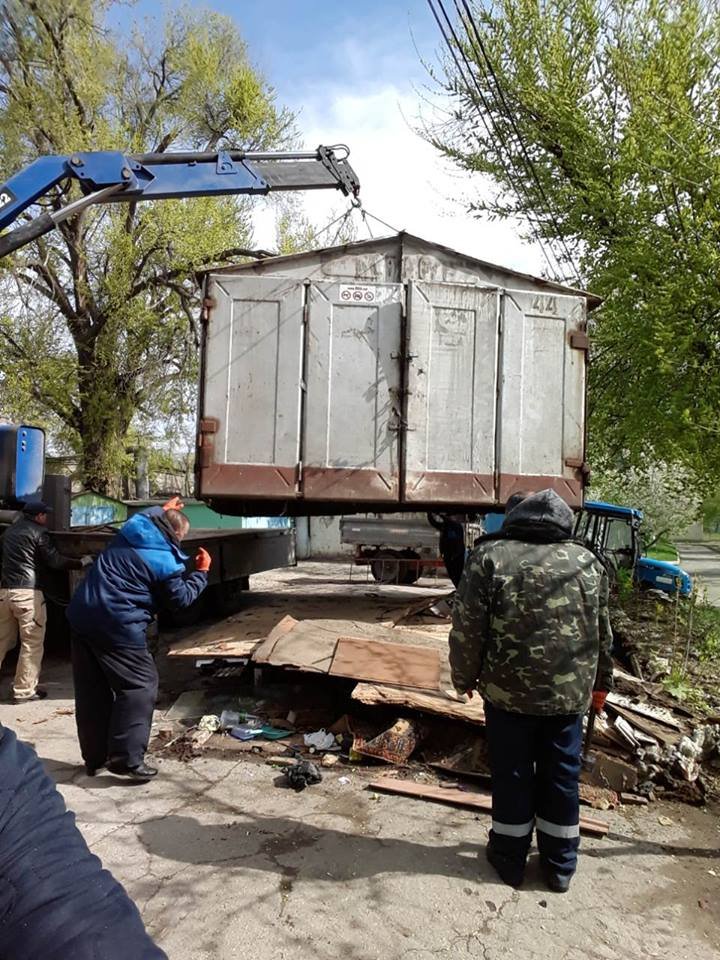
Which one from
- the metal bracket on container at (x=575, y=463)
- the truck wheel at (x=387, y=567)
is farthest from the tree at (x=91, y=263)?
the metal bracket on container at (x=575, y=463)

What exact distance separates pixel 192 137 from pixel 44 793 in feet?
63.3

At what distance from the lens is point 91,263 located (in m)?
15.8

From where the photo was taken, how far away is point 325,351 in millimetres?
5711

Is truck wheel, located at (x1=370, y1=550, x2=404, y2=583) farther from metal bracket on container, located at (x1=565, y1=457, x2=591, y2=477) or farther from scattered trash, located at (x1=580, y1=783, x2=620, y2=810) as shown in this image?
scattered trash, located at (x1=580, y1=783, x2=620, y2=810)

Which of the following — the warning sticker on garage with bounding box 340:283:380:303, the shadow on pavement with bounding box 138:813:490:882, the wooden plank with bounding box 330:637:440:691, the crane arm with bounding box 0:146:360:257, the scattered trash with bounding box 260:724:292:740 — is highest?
the crane arm with bounding box 0:146:360:257

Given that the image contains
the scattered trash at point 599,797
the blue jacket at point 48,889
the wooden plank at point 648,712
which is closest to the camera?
the blue jacket at point 48,889

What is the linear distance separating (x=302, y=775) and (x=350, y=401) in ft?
9.35

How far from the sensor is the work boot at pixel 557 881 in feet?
10.4

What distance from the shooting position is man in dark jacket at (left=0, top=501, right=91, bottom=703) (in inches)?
245

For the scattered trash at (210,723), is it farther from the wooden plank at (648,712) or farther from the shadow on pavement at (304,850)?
the wooden plank at (648,712)

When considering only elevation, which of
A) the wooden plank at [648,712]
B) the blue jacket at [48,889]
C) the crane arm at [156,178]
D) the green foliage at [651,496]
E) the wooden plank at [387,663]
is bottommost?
the wooden plank at [648,712]

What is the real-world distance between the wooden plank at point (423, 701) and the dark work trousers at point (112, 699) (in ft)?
4.58

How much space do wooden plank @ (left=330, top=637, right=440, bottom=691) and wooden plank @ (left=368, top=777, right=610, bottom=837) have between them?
754mm

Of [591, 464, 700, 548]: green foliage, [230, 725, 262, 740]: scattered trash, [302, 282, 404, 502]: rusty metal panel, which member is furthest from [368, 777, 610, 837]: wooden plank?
[591, 464, 700, 548]: green foliage
